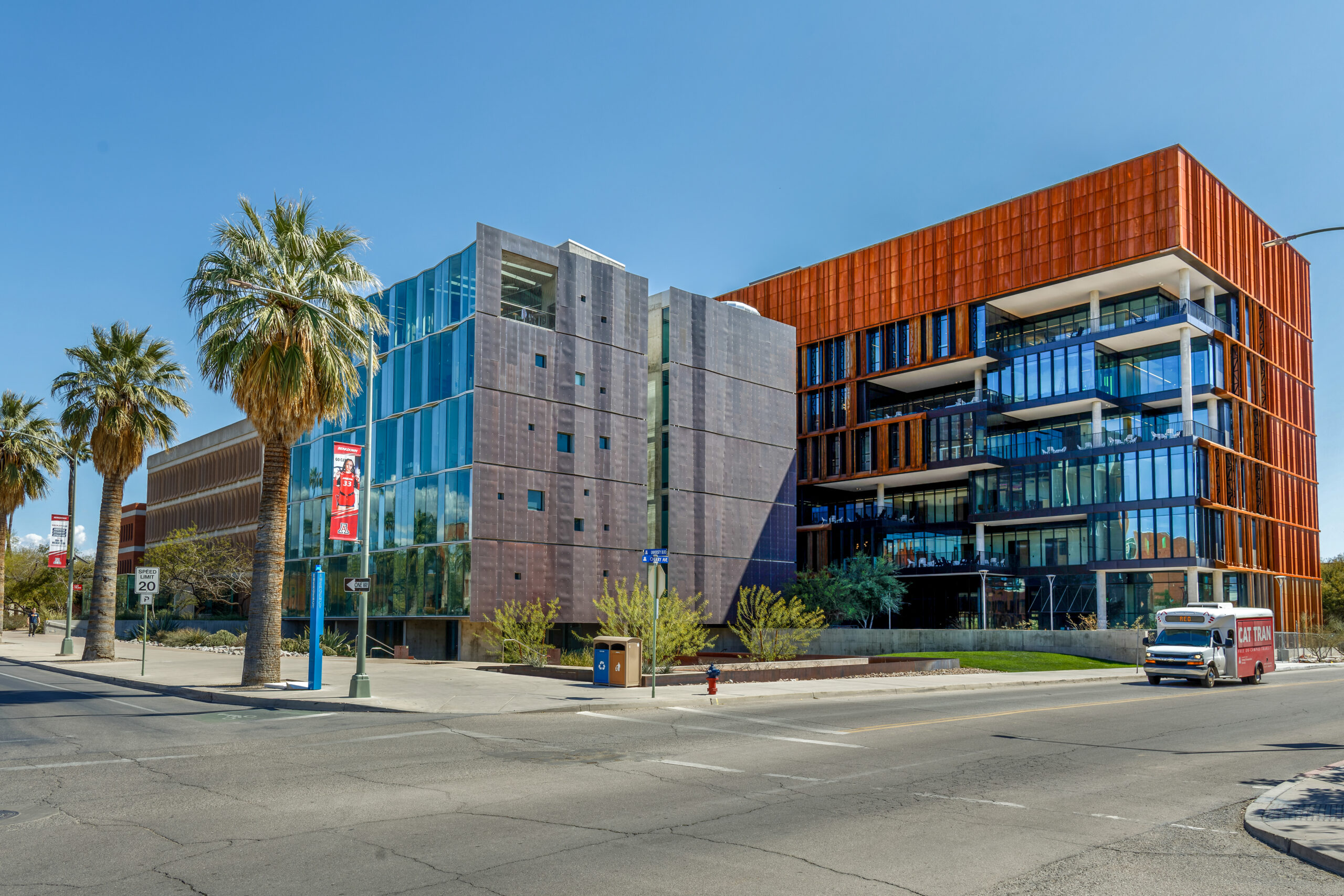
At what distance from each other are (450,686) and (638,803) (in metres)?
16.0

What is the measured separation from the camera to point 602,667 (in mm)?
25734

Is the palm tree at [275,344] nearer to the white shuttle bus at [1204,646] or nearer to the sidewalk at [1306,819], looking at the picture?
the sidewalk at [1306,819]

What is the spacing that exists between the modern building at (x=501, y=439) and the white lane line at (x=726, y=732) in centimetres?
2732

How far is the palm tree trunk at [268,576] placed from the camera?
2472cm

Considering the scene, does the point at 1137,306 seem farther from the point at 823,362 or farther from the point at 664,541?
the point at 664,541

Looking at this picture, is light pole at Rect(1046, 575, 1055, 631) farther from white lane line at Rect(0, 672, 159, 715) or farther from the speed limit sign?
white lane line at Rect(0, 672, 159, 715)

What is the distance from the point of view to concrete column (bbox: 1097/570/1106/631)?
6250 cm

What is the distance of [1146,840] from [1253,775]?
5.23 meters

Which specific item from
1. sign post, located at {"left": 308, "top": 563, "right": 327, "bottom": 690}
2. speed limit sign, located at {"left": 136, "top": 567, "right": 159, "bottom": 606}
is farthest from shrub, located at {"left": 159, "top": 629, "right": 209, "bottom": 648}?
sign post, located at {"left": 308, "top": 563, "right": 327, "bottom": 690}

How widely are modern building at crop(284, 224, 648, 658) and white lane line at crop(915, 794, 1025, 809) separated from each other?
36688mm

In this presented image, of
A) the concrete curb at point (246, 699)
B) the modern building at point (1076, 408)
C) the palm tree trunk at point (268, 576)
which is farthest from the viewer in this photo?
the modern building at point (1076, 408)

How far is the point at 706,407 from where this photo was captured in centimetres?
5878

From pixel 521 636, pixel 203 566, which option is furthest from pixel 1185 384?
pixel 203 566

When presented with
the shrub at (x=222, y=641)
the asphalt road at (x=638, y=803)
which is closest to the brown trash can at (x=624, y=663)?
the asphalt road at (x=638, y=803)
